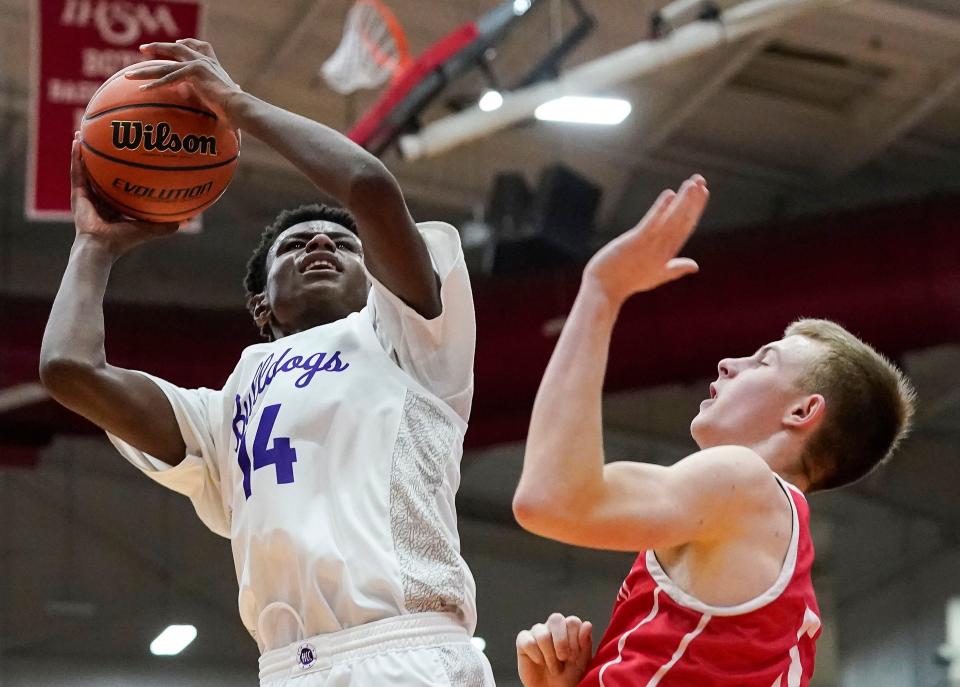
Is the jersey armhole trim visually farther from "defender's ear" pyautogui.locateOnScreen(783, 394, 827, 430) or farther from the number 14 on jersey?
the number 14 on jersey

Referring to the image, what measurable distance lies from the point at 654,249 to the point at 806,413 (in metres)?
0.59

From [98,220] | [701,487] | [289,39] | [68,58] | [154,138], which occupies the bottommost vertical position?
[701,487]

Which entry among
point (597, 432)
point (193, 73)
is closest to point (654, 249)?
point (597, 432)

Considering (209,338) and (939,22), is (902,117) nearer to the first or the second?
(939,22)

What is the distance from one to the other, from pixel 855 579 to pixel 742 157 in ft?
12.4

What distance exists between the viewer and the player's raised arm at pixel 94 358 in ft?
9.65

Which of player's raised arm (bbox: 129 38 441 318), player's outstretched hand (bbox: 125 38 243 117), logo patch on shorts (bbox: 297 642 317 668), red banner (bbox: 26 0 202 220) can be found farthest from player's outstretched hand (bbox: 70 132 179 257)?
red banner (bbox: 26 0 202 220)

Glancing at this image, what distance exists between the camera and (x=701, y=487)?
7.06ft

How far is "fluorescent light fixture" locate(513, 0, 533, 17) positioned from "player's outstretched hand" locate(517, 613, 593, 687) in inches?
248

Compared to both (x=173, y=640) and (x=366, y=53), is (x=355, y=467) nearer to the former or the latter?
(x=366, y=53)

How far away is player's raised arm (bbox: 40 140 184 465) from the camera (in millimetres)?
2941

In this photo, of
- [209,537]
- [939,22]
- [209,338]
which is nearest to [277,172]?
[209,338]

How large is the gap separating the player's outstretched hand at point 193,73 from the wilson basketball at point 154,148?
34 millimetres

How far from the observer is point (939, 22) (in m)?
10.4
